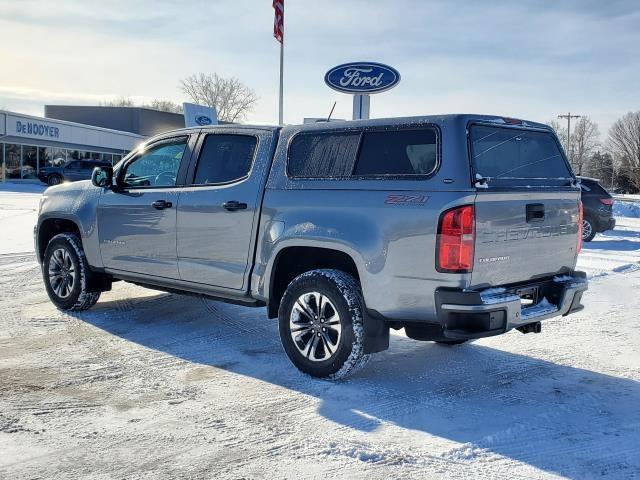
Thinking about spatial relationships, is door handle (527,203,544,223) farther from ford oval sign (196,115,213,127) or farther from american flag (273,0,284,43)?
ford oval sign (196,115,213,127)

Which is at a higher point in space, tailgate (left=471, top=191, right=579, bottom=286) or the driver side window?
the driver side window

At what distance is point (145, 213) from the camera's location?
603 centimetres

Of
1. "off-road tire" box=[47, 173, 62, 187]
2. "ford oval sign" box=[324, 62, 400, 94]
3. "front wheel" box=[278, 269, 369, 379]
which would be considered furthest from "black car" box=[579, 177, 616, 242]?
"off-road tire" box=[47, 173, 62, 187]

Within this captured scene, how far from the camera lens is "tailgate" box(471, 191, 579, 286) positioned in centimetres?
417

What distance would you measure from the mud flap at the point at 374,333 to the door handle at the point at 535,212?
1.27m

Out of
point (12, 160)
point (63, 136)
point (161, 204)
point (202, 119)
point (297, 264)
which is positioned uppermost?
point (63, 136)

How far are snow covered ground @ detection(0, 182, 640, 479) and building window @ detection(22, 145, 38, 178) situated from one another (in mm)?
34961

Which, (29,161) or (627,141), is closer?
(29,161)

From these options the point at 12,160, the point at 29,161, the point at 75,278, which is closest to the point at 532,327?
the point at 75,278

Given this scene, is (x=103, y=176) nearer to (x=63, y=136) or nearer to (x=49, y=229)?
(x=49, y=229)

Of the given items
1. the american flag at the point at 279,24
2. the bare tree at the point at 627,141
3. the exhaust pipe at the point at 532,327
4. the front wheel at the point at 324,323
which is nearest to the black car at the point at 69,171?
the american flag at the point at 279,24

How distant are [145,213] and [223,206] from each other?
1.07 metres

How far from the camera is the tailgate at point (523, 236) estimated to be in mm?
4165

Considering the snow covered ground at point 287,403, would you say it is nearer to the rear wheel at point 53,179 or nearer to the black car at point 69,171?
the black car at point 69,171
